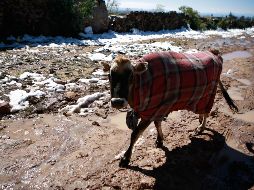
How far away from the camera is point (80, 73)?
9.16 m

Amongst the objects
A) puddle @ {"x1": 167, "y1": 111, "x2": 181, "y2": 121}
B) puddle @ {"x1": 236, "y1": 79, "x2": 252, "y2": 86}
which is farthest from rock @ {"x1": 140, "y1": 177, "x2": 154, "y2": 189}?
puddle @ {"x1": 236, "y1": 79, "x2": 252, "y2": 86}

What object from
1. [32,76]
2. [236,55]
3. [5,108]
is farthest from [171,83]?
[236,55]

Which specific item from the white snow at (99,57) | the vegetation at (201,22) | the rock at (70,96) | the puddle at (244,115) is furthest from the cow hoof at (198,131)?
the vegetation at (201,22)

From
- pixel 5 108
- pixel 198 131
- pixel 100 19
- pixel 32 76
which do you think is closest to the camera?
pixel 198 131

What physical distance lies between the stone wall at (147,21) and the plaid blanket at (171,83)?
15379 millimetres

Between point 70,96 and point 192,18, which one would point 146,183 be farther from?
point 192,18

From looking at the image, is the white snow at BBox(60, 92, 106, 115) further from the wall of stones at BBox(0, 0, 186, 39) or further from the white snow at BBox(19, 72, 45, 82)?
the wall of stones at BBox(0, 0, 186, 39)

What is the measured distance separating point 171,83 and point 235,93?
427 centimetres

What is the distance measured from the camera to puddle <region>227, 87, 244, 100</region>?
808 centimetres

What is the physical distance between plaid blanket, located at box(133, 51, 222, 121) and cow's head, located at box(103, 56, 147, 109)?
0.17 meters

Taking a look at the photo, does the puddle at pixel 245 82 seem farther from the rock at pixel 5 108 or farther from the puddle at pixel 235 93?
the rock at pixel 5 108

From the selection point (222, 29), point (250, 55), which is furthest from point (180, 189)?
point (222, 29)

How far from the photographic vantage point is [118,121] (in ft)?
21.2

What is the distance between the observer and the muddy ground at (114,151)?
14.6ft
